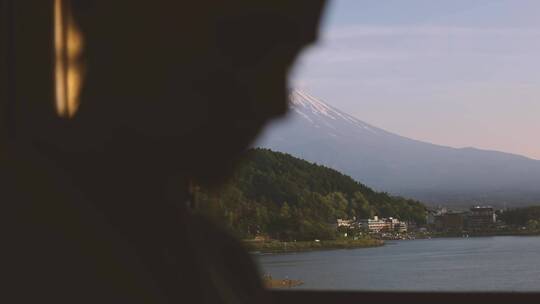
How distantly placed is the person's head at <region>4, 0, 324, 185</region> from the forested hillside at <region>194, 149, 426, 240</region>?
29.4 metres

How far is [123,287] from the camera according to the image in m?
0.41

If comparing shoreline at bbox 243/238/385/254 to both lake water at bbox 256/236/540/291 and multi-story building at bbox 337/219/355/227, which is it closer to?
lake water at bbox 256/236/540/291

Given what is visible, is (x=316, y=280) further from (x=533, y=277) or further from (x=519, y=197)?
(x=519, y=197)

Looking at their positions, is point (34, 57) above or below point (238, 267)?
above

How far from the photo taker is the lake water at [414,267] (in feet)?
93.6

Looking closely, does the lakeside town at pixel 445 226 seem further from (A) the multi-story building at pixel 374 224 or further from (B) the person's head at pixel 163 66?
A: (B) the person's head at pixel 163 66

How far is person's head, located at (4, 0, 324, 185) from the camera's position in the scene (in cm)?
48

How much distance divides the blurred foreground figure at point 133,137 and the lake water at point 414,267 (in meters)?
23.1

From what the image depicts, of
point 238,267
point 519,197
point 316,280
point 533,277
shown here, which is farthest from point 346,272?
point 519,197

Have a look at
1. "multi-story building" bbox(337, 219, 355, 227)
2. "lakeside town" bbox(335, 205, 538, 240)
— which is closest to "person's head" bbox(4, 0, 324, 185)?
"multi-story building" bbox(337, 219, 355, 227)

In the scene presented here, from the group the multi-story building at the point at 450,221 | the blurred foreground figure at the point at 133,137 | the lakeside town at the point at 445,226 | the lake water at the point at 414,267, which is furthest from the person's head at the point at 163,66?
the multi-story building at the point at 450,221

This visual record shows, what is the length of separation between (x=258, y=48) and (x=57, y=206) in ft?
0.58

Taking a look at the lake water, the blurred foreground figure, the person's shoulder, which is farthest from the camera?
the lake water

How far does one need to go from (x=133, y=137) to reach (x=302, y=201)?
38692 mm
